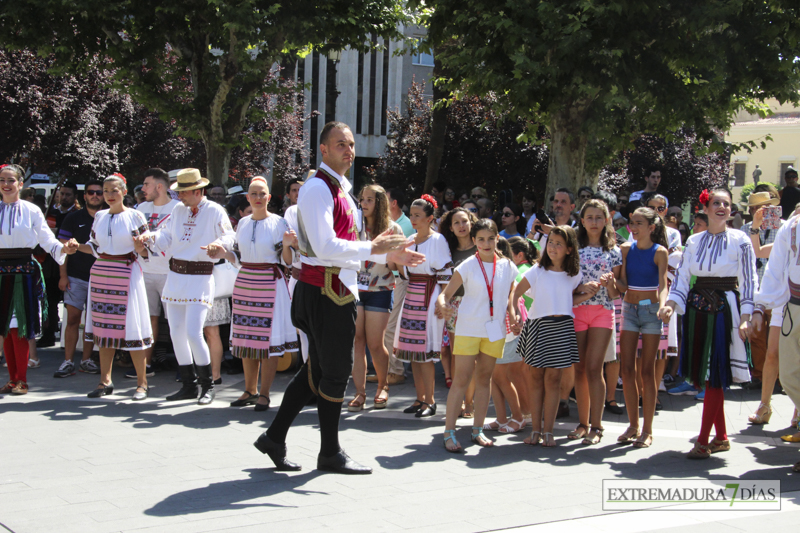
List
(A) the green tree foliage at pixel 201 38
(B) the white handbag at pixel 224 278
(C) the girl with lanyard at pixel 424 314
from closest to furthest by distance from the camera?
(C) the girl with lanyard at pixel 424 314, (B) the white handbag at pixel 224 278, (A) the green tree foliage at pixel 201 38

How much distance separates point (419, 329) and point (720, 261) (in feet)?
8.82

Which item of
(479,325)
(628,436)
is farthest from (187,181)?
(628,436)

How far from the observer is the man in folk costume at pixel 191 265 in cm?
739

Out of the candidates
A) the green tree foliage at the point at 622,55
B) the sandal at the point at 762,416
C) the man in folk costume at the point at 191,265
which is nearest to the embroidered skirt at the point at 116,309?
the man in folk costume at the point at 191,265

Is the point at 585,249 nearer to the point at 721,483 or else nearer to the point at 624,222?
the point at 721,483

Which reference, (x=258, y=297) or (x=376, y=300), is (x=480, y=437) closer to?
(x=376, y=300)

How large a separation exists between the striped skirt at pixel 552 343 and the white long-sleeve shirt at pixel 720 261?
856 mm

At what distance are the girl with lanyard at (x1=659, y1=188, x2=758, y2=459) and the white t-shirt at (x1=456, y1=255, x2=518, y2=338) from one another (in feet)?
4.08

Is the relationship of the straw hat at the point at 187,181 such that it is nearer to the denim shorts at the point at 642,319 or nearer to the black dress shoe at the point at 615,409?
the denim shorts at the point at 642,319

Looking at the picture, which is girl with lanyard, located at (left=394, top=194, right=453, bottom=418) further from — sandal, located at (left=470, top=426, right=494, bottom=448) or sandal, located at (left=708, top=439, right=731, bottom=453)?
sandal, located at (left=708, top=439, right=731, bottom=453)

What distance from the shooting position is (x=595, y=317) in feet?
20.7

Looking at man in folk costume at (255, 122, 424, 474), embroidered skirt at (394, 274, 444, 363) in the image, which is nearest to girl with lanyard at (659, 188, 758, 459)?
embroidered skirt at (394, 274, 444, 363)

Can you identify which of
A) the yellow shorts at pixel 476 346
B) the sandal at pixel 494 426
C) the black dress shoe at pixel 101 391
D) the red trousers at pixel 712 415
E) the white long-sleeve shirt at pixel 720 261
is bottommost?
the sandal at pixel 494 426

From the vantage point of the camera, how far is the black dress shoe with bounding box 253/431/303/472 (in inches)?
200
